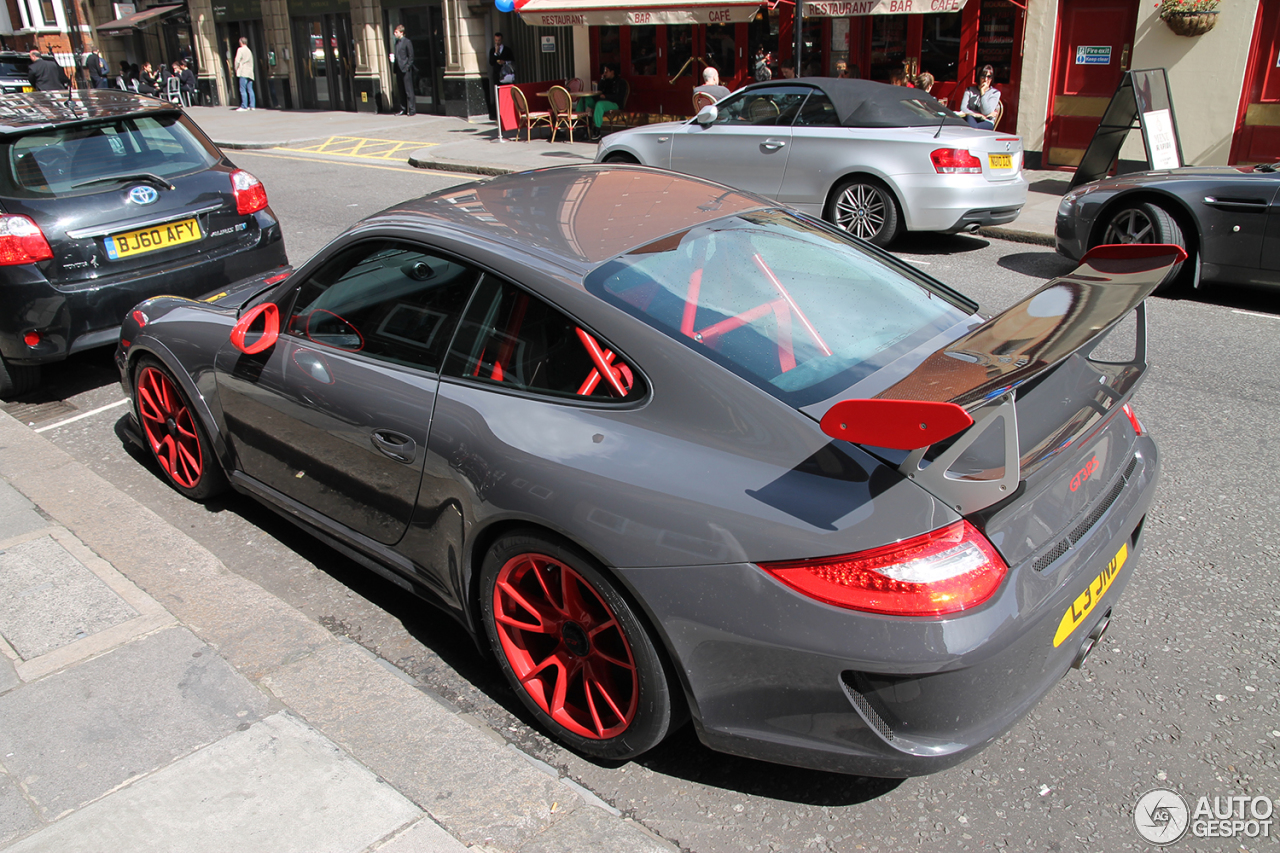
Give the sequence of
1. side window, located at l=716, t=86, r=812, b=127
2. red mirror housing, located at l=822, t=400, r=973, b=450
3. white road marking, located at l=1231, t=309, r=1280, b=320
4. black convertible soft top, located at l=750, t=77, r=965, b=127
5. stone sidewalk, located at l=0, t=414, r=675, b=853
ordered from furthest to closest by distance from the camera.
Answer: side window, located at l=716, t=86, r=812, b=127 → black convertible soft top, located at l=750, t=77, r=965, b=127 → white road marking, located at l=1231, t=309, r=1280, b=320 → stone sidewalk, located at l=0, t=414, r=675, b=853 → red mirror housing, located at l=822, t=400, r=973, b=450

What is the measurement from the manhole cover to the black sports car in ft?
24.9

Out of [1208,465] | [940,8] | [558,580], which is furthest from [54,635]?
[940,8]

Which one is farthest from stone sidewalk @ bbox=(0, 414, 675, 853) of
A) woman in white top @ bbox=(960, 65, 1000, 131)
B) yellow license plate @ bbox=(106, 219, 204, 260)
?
woman in white top @ bbox=(960, 65, 1000, 131)

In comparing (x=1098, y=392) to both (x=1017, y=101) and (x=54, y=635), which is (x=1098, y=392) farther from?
(x=1017, y=101)

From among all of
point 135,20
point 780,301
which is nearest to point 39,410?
point 780,301

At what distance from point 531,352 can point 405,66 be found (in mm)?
22830

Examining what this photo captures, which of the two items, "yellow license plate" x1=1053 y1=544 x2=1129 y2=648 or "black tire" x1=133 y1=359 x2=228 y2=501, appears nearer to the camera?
"yellow license plate" x1=1053 y1=544 x2=1129 y2=648

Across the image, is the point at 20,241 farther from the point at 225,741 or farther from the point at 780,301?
the point at 780,301

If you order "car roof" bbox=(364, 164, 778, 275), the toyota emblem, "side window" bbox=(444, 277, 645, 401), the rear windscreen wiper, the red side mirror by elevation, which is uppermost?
"car roof" bbox=(364, 164, 778, 275)

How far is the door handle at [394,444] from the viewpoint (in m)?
2.97

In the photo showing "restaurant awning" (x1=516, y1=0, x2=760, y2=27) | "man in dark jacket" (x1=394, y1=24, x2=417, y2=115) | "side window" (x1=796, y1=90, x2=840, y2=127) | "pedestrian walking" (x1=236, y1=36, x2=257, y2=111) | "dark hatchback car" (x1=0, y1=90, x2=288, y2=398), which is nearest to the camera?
"dark hatchback car" (x1=0, y1=90, x2=288, y2=398)

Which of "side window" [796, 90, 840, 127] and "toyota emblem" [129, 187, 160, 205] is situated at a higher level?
"side window" [796, 90, 840, 127]

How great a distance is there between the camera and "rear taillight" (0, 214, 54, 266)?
5.28 m

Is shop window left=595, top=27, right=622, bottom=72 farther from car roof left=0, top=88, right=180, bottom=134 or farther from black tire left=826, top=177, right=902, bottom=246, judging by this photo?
car roof left=0, top=88, right=180, bottom=134
